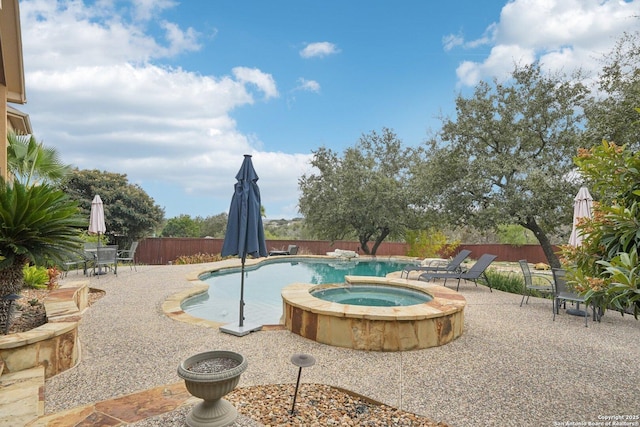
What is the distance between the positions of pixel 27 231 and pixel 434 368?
499 cm

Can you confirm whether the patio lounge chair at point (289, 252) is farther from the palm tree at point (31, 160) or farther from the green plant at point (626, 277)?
the green plant at point (626, 277)

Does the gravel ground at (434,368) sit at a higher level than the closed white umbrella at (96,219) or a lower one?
lower

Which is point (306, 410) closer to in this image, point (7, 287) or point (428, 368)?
point (428, 368)

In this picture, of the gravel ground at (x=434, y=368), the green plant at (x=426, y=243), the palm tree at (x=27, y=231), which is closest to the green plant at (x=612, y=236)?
the gravel ground at (x=434, y=368)

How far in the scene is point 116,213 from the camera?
1727 cm

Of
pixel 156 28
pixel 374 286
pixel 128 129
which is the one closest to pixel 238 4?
pixel 156 28

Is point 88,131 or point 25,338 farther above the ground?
point 88,131

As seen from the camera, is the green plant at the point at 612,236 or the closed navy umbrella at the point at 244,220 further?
the closed navy umbrella at the point at 244,220

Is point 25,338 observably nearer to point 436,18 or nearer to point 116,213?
point 436,18

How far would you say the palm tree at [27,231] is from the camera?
390 centimetres

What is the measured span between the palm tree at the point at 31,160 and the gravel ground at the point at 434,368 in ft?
18.3

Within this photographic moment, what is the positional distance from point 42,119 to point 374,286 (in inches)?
506

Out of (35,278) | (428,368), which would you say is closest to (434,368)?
(428,368)

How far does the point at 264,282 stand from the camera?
1077cm
